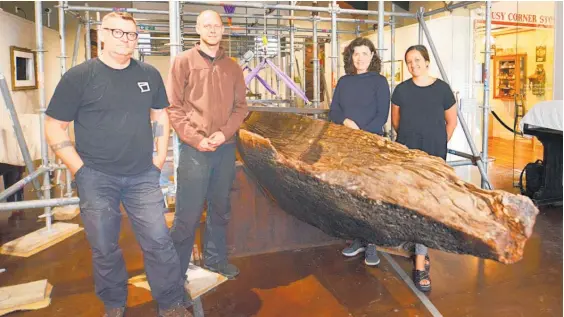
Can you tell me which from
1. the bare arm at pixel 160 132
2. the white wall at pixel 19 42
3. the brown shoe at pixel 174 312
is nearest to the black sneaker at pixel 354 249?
the brown shoe at pixel 174 312

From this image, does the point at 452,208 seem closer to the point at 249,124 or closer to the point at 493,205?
the point at 493,205

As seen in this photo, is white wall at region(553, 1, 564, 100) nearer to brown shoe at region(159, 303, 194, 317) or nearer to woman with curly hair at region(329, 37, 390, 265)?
woman with curly hair at region(329, 37, 390, 265)

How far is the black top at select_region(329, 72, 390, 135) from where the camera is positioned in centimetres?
271

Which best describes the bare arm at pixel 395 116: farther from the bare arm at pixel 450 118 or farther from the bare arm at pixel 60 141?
the bare arm at pixel 60 141

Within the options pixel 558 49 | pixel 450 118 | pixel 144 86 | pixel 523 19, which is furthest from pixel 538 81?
pixel 144 86

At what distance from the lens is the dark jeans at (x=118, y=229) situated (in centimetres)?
196

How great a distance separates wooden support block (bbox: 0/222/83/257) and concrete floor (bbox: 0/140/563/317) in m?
0.08

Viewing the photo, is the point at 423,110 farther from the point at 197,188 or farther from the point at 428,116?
the point at 197,188

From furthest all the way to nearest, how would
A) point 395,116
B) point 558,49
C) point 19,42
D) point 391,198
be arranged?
point 19,42
point 558,49
point 395,116
point 391,198

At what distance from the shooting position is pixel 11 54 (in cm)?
548

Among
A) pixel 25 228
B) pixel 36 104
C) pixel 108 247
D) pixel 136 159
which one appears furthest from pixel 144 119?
pixel 36 104

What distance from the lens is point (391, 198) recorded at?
Answer: 1.51 meters

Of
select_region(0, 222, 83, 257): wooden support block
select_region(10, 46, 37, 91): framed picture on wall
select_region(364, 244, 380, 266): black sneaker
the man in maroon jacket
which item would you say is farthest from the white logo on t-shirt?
select_region(10, 46, 37, 91): framed picture on wall

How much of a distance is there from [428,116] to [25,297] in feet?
7.90
